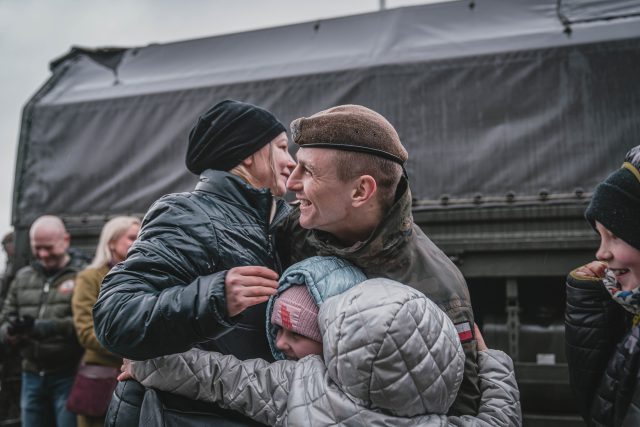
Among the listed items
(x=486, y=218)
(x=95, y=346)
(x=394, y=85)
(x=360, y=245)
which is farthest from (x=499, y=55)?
(x=95, y=346)

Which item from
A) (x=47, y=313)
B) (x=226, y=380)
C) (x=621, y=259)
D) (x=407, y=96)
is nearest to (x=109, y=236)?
(x=47, y=313)

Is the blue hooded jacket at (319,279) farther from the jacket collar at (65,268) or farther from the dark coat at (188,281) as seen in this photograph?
the jacket collar at (65,268)

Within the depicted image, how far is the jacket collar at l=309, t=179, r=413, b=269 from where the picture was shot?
1.77 meters

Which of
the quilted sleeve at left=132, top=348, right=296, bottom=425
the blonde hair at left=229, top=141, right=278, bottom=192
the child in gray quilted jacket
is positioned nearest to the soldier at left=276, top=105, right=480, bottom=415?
the child in gray quilted jacket

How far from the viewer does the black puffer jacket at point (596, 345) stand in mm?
1998

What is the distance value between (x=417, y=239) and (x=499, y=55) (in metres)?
2.34

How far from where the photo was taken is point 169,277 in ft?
5.45

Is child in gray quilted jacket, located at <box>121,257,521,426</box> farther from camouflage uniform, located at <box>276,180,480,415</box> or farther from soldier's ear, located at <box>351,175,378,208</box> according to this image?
soldier's ear, located at <box>351,175,378,208</box>

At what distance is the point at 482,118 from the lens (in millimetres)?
3830

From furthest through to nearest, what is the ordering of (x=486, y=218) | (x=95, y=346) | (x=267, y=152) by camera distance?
(x=95, y=346)
(x=486, y=218)
(x=267, y=152)

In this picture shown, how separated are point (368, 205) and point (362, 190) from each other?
0.16ft

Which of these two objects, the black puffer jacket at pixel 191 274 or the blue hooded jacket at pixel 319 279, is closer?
the black puffer jacket at pixel 191 274

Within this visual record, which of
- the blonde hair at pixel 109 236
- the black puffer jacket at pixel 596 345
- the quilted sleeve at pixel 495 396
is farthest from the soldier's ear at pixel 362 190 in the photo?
the blonde hair at pixel 109 236

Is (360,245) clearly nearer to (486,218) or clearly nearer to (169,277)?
(169,277)
